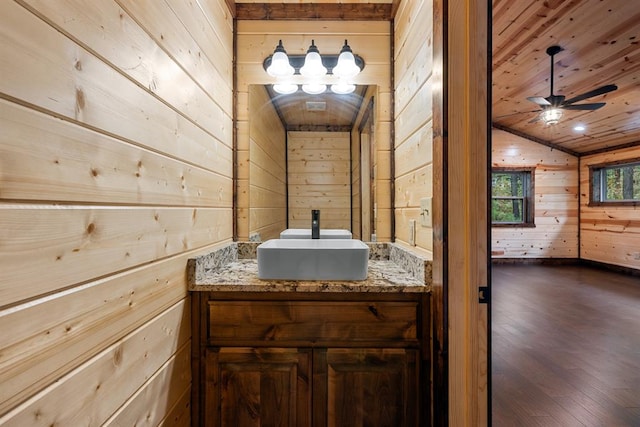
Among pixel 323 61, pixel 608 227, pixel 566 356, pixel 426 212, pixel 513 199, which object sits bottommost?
pixel 566 356

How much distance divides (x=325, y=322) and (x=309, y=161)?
0.97 metres

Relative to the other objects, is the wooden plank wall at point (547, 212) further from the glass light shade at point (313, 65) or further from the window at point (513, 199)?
the glass light shade at point (313, 65)

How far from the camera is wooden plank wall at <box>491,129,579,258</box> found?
19.6ft

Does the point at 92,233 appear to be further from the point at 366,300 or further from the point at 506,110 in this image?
the point at 506,110

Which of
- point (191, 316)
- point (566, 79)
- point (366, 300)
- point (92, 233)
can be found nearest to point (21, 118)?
point (92, 233)

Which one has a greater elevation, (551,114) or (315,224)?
(551,114)

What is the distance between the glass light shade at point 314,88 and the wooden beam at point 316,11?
0.37 metres

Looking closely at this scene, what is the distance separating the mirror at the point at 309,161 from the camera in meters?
1.73

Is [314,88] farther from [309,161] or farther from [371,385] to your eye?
[371,385]

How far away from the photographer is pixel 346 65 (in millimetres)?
1628

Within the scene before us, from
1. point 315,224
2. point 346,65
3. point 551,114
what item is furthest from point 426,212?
point 551,114

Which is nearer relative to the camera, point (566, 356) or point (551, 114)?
point (566, 356)

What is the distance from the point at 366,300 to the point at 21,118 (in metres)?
1.10

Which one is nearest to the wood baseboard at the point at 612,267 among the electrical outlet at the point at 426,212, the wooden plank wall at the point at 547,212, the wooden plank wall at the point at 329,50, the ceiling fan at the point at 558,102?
the wooden plank wall at the point at 547,212
